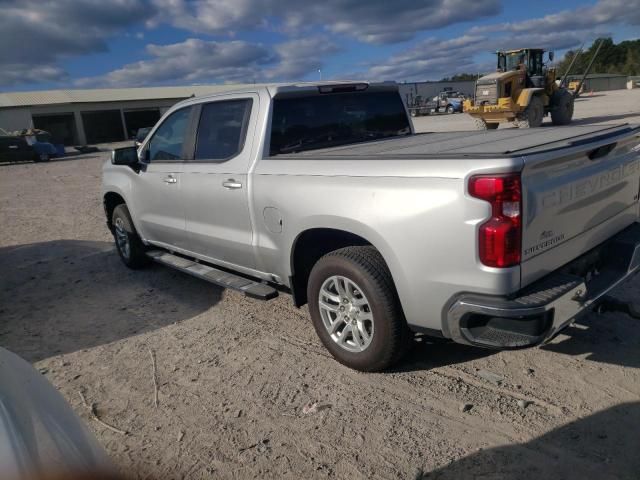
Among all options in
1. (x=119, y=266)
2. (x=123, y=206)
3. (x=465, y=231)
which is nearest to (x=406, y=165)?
(x=465, y=231)

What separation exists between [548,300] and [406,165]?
3.41 feet

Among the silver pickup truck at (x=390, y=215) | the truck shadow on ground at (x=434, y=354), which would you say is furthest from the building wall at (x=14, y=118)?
the truck shadow on ground at (x=434, y=354)

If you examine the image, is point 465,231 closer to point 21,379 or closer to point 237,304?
point 21,379

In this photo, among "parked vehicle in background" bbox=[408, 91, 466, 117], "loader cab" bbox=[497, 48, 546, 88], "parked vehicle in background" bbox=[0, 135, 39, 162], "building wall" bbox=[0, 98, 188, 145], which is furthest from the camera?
"parked vehicle in background" bbox=[408, 91, 466, 117]

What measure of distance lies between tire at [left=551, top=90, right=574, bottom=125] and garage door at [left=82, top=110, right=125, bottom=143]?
125 ft

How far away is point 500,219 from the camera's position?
2643mm

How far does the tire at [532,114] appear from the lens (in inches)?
717

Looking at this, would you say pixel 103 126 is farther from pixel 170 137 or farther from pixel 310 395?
pixel 310 395

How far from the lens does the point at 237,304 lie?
5.09m

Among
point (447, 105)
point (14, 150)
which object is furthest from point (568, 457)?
point (447, 105)

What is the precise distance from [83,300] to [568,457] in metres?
4.76

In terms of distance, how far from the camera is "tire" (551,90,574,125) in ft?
64.2

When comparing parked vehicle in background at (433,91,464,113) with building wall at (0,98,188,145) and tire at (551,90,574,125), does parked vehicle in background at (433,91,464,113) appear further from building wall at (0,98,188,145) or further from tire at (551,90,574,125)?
tire at (551,90,574,125)

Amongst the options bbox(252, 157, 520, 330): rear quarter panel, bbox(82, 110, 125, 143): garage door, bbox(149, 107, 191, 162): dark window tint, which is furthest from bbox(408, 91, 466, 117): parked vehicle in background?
bbox(252, 157, 520, 330): rear quarter panel
